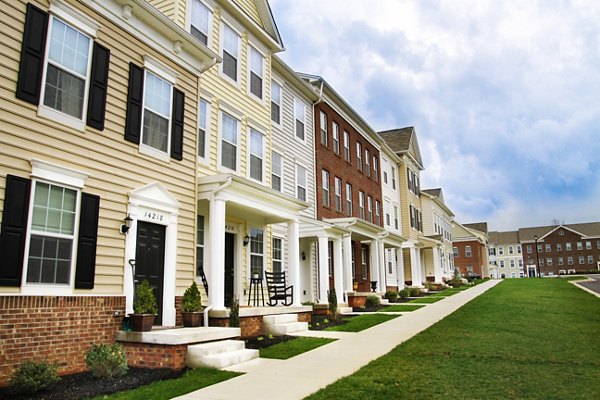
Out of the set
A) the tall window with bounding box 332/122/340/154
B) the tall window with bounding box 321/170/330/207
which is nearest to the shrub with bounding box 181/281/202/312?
the tall window with bounding box 321/170/330/207

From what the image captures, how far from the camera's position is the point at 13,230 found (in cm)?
723

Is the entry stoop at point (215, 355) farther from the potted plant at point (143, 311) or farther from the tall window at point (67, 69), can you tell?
the tall window at point (67, 69)

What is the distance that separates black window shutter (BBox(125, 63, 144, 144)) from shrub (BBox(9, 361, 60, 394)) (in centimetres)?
447

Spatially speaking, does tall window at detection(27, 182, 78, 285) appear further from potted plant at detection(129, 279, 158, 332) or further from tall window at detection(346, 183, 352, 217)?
tall window at detection(346, 183, 352, 217)

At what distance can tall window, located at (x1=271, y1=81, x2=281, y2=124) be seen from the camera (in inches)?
731

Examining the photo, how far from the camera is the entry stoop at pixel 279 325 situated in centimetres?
1256

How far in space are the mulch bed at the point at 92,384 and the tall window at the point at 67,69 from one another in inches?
171

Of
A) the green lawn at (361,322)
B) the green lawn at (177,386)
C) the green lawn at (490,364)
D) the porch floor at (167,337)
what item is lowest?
the green lawn at (177,386)

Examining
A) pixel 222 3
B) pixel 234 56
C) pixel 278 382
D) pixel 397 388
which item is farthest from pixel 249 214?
pixel 397 388

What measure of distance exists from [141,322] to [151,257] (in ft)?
6.01

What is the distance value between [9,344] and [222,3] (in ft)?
36.3

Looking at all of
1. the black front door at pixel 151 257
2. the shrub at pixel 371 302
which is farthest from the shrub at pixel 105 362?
the shrub at pixel 371 302

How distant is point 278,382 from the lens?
7676 mm

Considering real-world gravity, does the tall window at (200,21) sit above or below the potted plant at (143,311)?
above
